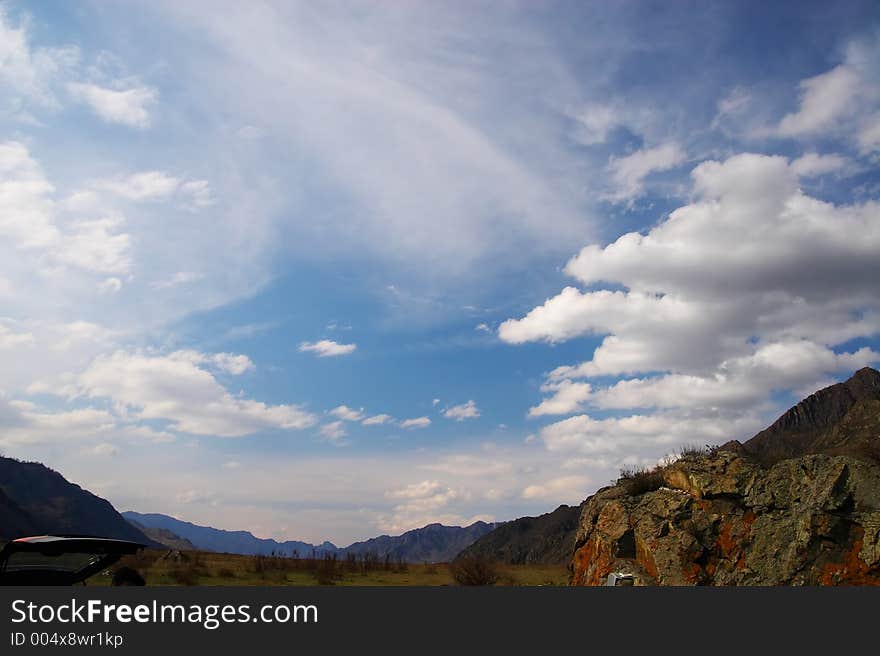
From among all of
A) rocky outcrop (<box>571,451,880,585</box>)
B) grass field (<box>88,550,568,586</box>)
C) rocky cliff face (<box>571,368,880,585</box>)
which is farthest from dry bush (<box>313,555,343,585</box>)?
rocky outcrop (<box>571,451,880,585</box>)

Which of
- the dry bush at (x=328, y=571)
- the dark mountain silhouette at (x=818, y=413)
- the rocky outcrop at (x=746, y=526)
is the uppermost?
the dark mountain silhouette at (x=818, y=413)

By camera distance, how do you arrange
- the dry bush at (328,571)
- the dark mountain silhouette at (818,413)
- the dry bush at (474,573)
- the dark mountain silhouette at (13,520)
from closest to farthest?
the dry bush at (474,573), the dry bush at (328,571), the dark mountain silhouette at (818,413), the dark mountain silhouette at (13,520)

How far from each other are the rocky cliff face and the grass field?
8808 mm

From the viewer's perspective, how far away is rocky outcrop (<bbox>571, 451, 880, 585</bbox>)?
60.6ft

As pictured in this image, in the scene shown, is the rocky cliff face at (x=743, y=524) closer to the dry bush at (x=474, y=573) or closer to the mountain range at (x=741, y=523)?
the mountain range at (x=741, y=523)

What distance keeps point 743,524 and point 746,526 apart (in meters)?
0.12

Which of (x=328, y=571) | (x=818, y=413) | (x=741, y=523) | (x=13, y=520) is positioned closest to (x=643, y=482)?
(x=741, y=523)

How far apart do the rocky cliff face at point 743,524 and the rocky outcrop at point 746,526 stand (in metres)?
0.03

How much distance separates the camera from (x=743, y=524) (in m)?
21.0

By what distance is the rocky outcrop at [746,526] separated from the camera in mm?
18469

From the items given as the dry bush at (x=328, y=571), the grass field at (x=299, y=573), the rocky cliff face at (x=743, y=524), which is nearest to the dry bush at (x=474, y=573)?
the grass field at (x=299, y=573)

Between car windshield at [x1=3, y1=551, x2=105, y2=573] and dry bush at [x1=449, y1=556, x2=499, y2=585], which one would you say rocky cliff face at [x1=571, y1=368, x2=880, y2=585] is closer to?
dry bush at [x1=449, y1=556, x2=499, y2=585]

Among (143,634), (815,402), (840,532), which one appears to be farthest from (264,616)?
(815,402)

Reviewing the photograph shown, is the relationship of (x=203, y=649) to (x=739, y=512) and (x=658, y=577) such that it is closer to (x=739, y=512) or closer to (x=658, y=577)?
(x=658, y=577)
